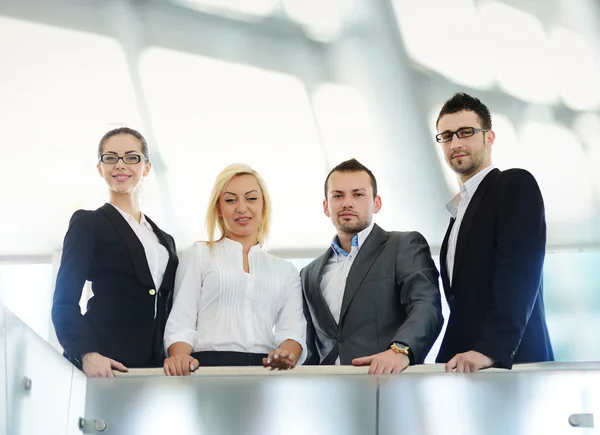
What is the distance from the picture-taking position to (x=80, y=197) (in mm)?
9062

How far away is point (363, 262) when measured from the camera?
3652 mm

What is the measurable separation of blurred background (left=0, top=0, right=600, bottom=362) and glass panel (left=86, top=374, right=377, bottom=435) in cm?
540

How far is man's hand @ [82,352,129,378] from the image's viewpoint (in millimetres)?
3205

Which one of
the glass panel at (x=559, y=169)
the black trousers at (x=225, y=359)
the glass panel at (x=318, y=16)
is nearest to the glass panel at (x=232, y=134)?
the glass panel at (x=318, y=16)

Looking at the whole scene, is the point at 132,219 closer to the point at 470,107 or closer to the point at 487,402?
the point at 470,107

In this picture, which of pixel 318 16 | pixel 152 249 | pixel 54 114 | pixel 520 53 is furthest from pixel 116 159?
pixel 520 53

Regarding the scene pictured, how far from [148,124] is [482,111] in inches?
211

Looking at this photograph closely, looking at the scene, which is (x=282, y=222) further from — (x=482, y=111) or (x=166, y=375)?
(x=166, y=375)

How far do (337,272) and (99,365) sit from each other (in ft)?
3.27

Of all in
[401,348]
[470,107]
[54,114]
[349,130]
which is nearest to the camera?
[401,348]

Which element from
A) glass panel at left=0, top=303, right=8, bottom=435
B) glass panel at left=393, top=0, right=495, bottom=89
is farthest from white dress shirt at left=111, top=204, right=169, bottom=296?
glass panel at left=393, top=0, right=495, bottom=89

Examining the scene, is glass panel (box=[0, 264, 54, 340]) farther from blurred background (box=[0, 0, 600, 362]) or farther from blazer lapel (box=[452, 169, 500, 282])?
blazer lapel (box=[452, 169, 500, 282])

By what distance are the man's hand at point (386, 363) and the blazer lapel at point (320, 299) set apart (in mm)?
471

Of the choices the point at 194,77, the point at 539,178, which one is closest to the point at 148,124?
the point at 194,77
